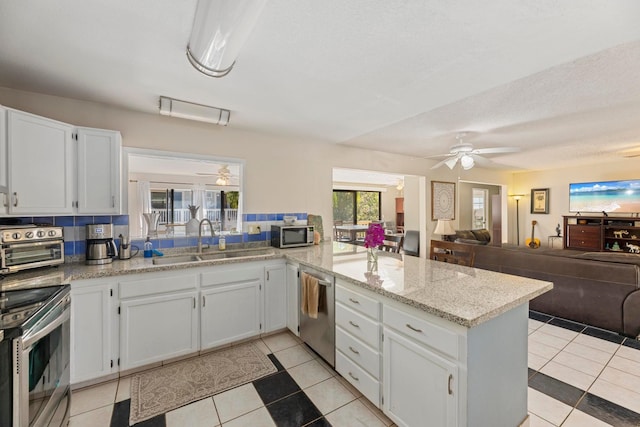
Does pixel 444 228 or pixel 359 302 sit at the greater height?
pixel 444 228

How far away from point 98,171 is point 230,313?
170 cm

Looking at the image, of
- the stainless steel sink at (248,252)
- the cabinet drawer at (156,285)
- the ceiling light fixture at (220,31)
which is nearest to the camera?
the ceiling light fixture at (220,31)

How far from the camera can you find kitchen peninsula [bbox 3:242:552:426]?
4.37ft

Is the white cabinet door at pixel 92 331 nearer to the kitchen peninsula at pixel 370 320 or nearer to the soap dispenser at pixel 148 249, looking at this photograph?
the kitchen peninsula at pixel 370 320

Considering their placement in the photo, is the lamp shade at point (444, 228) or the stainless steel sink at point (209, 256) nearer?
the stainless steel sink at point (209, 256)

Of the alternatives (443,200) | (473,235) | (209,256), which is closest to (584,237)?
(473,235)

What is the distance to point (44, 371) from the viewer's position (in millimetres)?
1354

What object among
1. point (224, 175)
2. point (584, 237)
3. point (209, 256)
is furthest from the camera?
point (584, 237)

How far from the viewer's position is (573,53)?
1713 millimetres

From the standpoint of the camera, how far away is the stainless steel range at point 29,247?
179cm

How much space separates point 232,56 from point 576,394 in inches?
127

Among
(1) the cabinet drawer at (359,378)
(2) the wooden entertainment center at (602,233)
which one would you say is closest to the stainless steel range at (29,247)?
(1) the cabinet drawer at (359,378)

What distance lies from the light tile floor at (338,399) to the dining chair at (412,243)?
10.0ft

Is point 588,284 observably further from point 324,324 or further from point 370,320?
point 324,324
